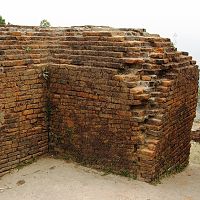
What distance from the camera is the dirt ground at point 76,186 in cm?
562

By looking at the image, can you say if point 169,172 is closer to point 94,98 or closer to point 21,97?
point 94,98

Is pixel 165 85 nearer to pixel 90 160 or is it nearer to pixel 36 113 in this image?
pixel 90 160

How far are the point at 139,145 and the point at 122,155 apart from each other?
1.12 ft

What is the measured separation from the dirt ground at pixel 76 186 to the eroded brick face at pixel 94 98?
21 centimetres

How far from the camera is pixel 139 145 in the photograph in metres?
6.10

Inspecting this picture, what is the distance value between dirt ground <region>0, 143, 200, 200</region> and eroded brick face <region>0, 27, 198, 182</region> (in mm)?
210

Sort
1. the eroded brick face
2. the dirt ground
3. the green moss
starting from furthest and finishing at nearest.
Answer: the green moss, the eroded brick face, the dirt ground

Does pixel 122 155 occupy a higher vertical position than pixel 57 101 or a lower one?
lower

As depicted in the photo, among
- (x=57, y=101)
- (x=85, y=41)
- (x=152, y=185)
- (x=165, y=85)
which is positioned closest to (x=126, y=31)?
(x=85, y=41)

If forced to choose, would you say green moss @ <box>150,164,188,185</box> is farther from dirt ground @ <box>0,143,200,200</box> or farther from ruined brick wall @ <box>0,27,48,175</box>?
ruined brick wall @ <box>0,27,48,175</box>

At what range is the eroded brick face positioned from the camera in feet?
20.0

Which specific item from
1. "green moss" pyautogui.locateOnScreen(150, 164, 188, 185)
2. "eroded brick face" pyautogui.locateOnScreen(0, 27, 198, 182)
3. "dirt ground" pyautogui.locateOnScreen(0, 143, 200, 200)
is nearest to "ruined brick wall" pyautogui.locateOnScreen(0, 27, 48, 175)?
"eroded brick face" pyautogui.locateOnScreen(0, 27, 198, 182)

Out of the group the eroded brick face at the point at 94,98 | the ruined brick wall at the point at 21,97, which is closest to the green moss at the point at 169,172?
the eroded brick face at the point at 94,98

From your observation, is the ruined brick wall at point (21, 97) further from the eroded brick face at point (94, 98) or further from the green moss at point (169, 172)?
the green moss at point (169, 172)
